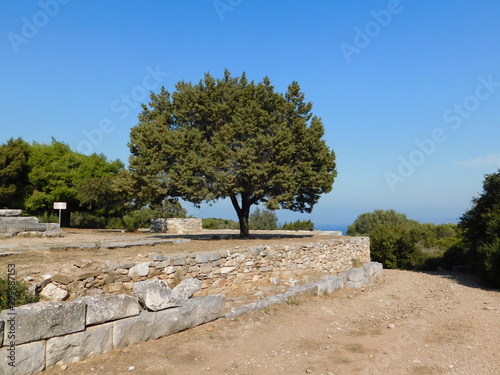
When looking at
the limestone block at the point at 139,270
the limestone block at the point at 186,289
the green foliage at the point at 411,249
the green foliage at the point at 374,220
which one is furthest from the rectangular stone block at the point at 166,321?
the green foliage at the point at 374,220

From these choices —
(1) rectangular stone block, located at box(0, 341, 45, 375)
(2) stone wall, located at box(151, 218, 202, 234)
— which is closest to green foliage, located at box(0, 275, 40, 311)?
(1) rectangular stone block, located at box(0, 341, 45, 375)

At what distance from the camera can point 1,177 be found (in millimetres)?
28625

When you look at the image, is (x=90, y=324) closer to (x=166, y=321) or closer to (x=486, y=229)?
(x=166, y=321)

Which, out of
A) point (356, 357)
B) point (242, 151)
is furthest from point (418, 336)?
point (242, 151)

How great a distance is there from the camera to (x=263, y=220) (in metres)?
37.1

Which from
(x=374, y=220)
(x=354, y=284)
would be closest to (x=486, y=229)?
(x=354, y=284)

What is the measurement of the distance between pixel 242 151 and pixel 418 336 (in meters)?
8.98

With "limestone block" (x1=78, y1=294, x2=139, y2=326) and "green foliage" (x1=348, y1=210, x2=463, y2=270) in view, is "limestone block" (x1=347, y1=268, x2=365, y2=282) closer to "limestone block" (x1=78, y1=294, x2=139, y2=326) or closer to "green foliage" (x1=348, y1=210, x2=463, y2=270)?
"limestone block" (x1=78, y1=294, x2=139, y2=326)

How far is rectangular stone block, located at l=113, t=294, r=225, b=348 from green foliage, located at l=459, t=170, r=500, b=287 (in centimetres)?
1183

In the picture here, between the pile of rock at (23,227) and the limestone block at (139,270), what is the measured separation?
9450 mm

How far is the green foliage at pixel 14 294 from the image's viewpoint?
5.51 metres

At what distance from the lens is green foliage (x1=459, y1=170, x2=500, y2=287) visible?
13969mm

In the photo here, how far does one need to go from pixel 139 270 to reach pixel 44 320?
2.90 metres

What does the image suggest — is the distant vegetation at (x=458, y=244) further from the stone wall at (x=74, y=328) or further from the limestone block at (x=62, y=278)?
the limestone block at (x=62, y=278)
